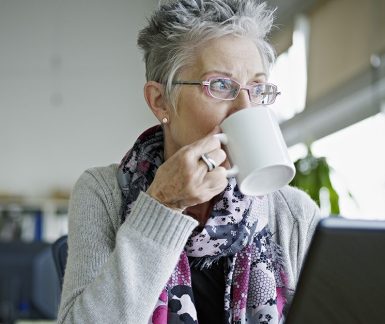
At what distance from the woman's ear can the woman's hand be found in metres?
0.28

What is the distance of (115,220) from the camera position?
49.8 inches

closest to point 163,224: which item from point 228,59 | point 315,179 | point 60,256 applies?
point 228,59

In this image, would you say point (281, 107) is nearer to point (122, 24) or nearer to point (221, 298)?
point (122, 24)

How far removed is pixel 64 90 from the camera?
6.55 m

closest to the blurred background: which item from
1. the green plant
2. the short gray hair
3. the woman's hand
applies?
the green plant

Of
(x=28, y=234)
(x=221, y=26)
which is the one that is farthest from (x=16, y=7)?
(x=221, y=26)

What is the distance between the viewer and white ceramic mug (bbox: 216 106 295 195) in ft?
3.34

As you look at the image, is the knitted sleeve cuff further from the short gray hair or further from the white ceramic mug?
the short gray hair

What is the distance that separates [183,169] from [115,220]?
0.87ft

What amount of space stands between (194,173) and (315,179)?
222 centimetres

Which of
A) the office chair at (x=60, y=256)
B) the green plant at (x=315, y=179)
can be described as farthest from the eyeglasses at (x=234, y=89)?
the green plant at (x=315, y=179)

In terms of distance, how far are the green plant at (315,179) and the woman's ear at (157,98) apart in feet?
5.93

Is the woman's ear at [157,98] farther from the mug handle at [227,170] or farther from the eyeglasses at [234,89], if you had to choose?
the mug handle at [227,170]

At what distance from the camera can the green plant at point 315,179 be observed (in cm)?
311
